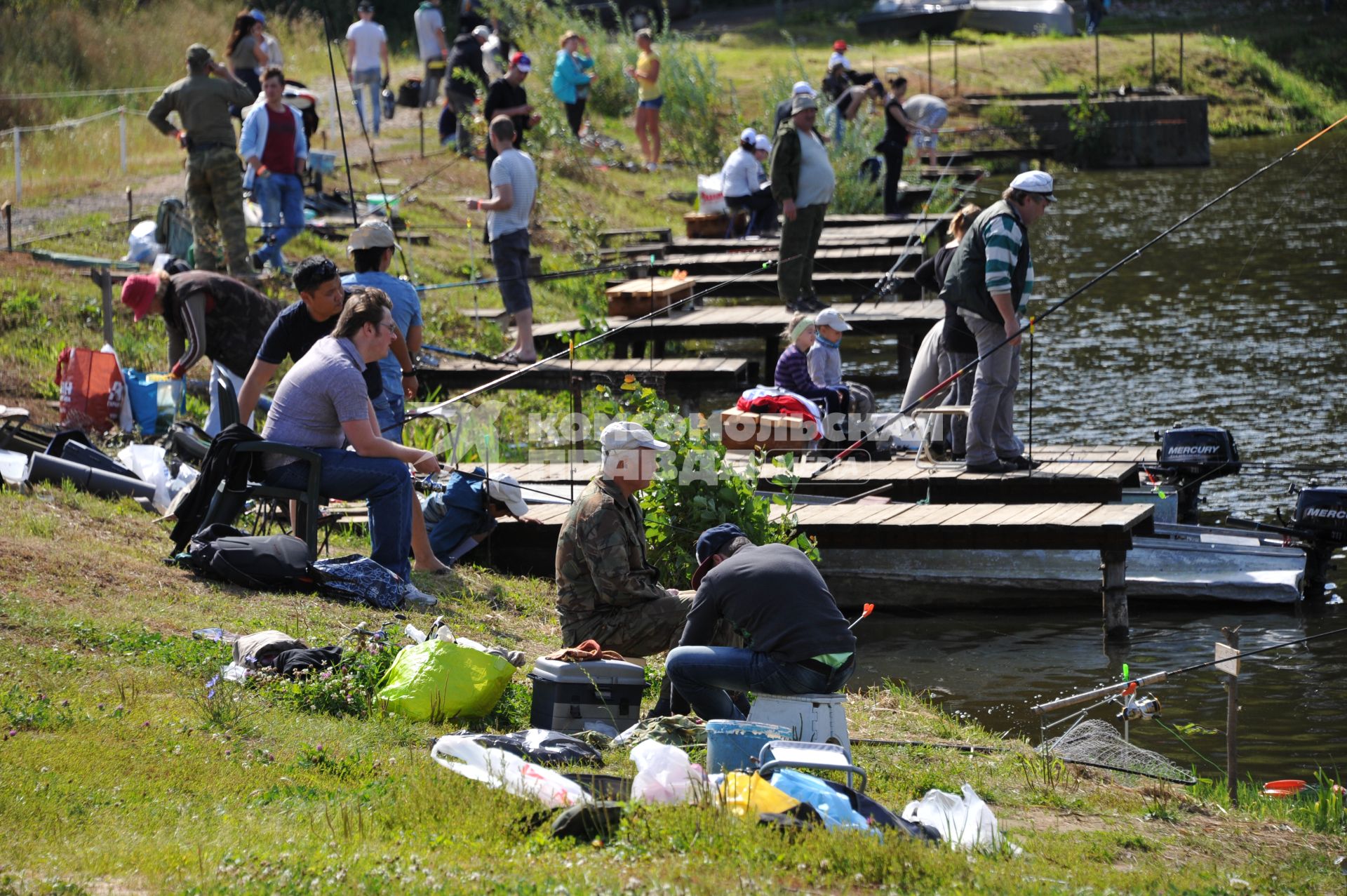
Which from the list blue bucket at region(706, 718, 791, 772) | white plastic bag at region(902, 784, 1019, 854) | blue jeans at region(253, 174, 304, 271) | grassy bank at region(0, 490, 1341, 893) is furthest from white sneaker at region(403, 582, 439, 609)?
blue jeans at region(253, 174, 304, 271)

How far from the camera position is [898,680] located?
8469mm

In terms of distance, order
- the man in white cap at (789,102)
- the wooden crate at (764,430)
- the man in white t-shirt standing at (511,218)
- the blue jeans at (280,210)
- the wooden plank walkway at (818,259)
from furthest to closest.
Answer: the wooden plank walkway at (818,259), the blue jeans at (280,210), the man in white cap at (789,102), the man in white t-shirt standing at (511,218), the wooden crate at (764,430)

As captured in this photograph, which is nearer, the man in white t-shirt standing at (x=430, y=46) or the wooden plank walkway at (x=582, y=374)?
the wooden plank walkway at (x=582, y=374)

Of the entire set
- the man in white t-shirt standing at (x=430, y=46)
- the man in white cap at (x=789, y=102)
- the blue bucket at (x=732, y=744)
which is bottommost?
the blue bucket at (x=732, y=744)

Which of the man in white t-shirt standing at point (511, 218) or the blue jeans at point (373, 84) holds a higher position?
the blue jeans at point (373, 84)

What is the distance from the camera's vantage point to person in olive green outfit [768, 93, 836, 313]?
13.5 m

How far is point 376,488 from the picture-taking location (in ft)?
25.2

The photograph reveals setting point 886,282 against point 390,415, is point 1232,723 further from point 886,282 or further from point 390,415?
point 886,282

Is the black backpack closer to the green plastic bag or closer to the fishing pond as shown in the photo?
the green plastic bag

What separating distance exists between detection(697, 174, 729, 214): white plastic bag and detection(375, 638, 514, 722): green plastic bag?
1379 centimetres

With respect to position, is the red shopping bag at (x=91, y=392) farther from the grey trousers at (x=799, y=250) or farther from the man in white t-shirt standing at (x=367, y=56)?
the man in white t-shirt standing at (x=367, y=56)

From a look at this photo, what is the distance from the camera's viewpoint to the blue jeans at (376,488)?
764 centimetres

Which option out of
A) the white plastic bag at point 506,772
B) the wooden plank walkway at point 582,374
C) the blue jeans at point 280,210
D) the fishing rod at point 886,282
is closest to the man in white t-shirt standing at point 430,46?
the fishing rod at point 886,282

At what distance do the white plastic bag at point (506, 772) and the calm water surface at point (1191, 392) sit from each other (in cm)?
329
